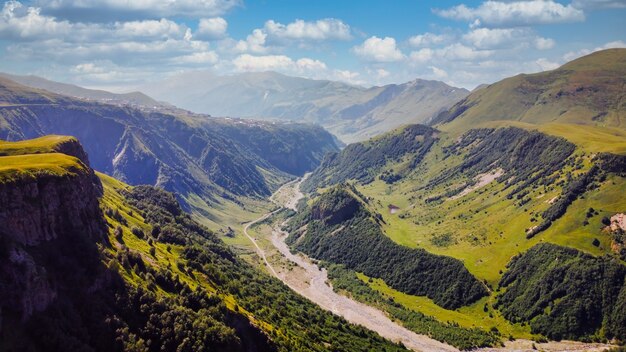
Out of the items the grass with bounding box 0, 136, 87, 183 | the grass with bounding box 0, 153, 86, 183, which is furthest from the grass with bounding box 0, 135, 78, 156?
the grass with bounding box 0, 153, 86, 183

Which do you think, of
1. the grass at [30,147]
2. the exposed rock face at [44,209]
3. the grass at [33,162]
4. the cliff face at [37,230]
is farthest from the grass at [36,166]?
the grass at [30,147]

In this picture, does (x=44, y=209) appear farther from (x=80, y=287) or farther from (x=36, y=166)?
(x=80, y=287)

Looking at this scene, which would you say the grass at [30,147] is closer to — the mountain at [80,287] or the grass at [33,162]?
the grass at [33,162]

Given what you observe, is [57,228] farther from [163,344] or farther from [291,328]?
[291,328]

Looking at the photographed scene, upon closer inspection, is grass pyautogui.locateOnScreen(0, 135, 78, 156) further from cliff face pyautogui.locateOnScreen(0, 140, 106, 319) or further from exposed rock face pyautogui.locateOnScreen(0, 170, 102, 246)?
exposed rock face pyautogui.locateOnScreen(0, 170, 102, 246)

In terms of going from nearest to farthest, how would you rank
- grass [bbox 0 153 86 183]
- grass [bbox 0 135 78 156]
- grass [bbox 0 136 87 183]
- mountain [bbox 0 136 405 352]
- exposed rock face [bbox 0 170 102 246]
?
mountain [bbox 0 136 405 352], exposed rock face [bbox 0 170 102 246], grass [bbox 0 153 86 183], grass [bbox 0 136 87 183], grass [bbox 0 135 78 156]

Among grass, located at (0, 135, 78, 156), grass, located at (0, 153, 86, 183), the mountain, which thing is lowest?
the mountain

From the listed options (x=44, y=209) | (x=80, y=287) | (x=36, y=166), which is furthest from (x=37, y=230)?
(x=36, y=166)

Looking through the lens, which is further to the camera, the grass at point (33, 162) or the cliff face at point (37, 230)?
the grass at point (33, 162)

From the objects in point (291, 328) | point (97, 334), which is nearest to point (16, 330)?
point (97, 334)
